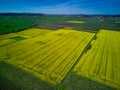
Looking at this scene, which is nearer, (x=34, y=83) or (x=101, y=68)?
(x=34, y=83)

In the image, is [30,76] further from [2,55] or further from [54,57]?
[2,55]

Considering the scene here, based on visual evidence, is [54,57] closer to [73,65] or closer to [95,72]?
[73,65]

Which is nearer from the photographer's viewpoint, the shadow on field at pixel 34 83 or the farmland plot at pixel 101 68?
the shadow on field at pixel 34 83

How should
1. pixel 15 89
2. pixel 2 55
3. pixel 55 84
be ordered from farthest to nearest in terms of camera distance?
pixel 2 55 → pixel 55 84 → pixel 15 89

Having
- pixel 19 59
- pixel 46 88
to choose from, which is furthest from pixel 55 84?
pixel 19 59

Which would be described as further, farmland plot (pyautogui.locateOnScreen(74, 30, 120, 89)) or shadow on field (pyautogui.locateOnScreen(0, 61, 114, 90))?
farmland plot (pyautogui.locateOnScreen(74, 30, 120, 89))

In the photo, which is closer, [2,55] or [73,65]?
[73,65]

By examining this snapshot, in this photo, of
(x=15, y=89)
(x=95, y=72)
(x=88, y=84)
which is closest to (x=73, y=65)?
(x=95, y=72)

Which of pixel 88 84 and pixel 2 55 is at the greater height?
pixel 2 55

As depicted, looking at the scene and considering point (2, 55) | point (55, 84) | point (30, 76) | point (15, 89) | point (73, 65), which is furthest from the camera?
point (2, 55)
